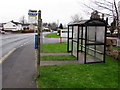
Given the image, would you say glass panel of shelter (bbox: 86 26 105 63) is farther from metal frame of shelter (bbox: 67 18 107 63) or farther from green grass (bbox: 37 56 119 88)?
green grass (bbox: 37 56 119 88)

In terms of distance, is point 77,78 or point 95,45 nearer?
point 77,78

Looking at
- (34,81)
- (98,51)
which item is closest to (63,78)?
(34,81)

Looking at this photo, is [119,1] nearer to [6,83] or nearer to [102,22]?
[102,22]

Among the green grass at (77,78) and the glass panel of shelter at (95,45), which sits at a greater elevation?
the glass panel of shelter at (95,45)

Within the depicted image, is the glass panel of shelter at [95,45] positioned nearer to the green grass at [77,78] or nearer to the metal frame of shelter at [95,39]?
the metal frame of shelter at [95,39]

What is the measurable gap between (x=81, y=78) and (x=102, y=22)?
3.91 m

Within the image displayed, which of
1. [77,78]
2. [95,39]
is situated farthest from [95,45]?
[77,78]

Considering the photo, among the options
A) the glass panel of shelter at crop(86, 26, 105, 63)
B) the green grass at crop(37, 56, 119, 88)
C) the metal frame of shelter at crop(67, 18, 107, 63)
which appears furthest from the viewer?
the glass panel of shelter at crop(86, 26, 105, 63)

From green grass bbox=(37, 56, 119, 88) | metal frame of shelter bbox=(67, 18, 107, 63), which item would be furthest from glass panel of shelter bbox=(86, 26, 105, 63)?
green grass bbox=(37, 56, 119, 88)

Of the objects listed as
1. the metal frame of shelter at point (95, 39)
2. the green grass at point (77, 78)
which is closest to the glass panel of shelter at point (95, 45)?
the metal frame of shelter at point (95, 39)

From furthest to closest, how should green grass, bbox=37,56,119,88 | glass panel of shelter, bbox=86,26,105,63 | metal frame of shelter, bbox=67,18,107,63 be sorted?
glass panel of shelter, bbox=86,26,105,63, metal frame of shelter, bbox=67,18,107,63, green grass, bbox=37,56,119,88

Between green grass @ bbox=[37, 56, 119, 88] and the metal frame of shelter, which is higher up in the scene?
the metal frame of shelter

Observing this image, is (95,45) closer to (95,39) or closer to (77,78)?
(95,39)

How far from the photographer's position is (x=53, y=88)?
4551 mm
